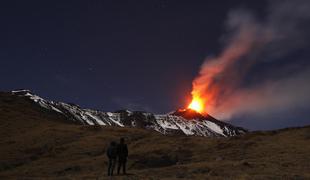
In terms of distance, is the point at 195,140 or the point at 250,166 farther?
the point at 195,140

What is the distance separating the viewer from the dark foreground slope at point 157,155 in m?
40.8

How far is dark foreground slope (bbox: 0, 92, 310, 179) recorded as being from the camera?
134ft

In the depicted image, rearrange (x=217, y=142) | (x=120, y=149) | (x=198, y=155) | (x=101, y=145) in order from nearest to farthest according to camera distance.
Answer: (x=120, y=149) → (x=198, y=155) → (x=217, y=142) → (x=101, y=145)

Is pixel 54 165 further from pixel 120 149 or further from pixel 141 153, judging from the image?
pixel 120 149

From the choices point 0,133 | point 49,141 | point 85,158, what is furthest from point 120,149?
point 0,133

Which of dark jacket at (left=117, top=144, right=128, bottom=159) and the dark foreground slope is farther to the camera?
the dark foreground slope

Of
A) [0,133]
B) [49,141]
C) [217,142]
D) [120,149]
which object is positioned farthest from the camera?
[0,133]

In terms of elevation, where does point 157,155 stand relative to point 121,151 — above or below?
above

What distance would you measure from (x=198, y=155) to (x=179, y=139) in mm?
16650

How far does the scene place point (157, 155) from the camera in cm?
6438

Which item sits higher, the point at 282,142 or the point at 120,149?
the point at 282,142

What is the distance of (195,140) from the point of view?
75688 mm

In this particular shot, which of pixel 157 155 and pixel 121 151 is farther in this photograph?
pixel 157 155

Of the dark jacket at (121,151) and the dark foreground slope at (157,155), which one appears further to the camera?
the dark foreground slope at (157,155)
